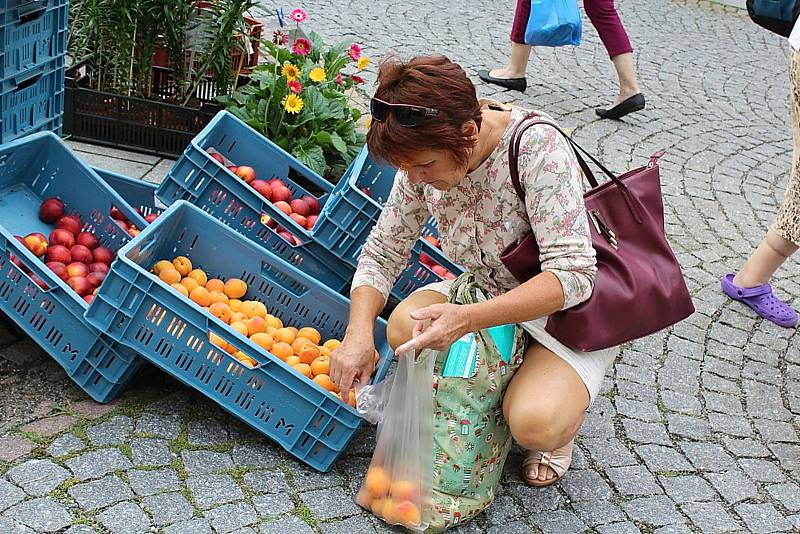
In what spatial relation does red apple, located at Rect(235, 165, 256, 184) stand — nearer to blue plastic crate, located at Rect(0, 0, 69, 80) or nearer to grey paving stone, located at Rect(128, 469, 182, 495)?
blue plastic crate, located at Rect(0, 0, 69, 80)

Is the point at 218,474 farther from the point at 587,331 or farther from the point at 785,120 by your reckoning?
the point at 785,120

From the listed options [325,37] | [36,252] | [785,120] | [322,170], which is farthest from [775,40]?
[36,252]

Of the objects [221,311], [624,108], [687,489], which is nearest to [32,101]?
[221,311]

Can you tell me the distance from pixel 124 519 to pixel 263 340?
745mm

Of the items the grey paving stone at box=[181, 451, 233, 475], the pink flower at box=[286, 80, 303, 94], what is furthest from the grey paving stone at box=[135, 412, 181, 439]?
the pink flower at box=[286, 80, 303, 94]

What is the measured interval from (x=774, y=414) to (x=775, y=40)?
672cm

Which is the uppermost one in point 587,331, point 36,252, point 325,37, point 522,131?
point 522,131

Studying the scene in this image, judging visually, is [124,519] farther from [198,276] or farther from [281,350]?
[198,276]

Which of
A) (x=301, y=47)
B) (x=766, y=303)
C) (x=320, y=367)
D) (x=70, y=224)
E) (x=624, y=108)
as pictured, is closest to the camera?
(x=320, y=367)

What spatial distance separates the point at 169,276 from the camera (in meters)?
3.56

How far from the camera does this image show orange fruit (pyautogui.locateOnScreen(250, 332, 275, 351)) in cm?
346

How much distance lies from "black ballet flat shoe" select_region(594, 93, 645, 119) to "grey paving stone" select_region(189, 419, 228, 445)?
447 cm

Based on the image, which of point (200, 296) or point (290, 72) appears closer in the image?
point (200, 296)

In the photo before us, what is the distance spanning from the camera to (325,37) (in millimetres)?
7918
